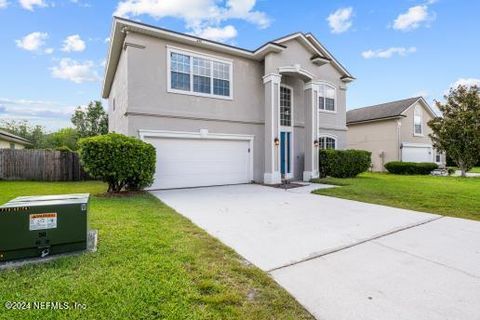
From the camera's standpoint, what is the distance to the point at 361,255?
373 cm

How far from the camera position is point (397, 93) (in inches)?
1032

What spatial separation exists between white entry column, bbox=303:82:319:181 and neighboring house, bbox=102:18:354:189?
0.17 feet

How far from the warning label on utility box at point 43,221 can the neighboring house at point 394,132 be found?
75.8ft

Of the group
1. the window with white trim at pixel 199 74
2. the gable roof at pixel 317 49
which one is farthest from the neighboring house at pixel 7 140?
the gable roof at pixel 317 49

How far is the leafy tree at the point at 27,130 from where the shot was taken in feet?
136

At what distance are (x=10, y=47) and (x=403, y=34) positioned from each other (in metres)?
22.4

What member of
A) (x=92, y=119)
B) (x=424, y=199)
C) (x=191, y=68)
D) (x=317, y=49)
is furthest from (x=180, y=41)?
(x=92, y=119)

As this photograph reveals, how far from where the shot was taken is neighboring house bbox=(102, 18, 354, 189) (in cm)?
1020

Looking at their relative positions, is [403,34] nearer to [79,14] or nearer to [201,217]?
[201,217]

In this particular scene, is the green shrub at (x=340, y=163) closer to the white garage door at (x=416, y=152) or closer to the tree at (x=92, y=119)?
the white garage door at (x=416, y=152)

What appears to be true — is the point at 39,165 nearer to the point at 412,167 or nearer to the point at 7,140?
the point at 7,140

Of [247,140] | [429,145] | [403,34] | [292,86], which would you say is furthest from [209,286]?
[429,145]

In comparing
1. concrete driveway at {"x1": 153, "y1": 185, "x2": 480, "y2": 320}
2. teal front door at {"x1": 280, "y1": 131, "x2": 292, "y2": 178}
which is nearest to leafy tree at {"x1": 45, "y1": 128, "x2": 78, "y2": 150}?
teal front door at {"x1": 280, "y1": 131, "x2": 292, "y2": 178}

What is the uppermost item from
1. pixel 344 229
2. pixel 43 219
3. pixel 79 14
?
pixel 79 14
